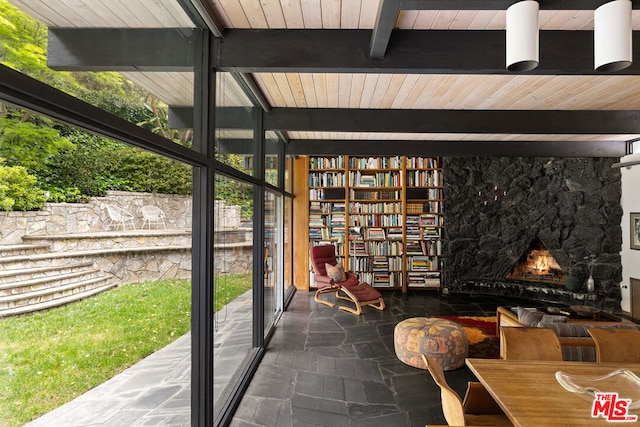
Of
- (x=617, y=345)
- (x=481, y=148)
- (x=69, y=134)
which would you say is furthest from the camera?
(x=481, y=148)

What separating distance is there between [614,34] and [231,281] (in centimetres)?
280

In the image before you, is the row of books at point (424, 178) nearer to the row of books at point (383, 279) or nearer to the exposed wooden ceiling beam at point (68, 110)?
the row of books at point (383, 279)

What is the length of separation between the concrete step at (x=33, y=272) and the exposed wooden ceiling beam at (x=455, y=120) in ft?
9.82

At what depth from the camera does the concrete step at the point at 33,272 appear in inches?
34.4

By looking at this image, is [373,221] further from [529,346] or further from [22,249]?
[22,249]

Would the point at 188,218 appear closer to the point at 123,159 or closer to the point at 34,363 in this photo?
the point at 123,159

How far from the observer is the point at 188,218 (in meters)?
2.09

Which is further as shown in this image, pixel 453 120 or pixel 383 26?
pixel 453 120

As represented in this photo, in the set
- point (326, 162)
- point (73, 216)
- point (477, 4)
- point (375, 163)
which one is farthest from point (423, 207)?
point (73, 216)

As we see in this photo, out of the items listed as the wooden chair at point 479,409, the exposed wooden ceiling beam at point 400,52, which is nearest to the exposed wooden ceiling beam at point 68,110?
the exposed wooden ceiling beam at point 400,52

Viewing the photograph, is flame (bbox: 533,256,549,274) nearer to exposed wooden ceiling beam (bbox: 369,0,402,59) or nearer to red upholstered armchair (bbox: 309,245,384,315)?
red upholstered armchair (bbox: 309,245,384,315)

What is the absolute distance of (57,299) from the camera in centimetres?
103

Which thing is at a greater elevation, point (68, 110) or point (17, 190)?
point (68, 110)

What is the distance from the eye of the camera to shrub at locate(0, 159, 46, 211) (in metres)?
0.83
